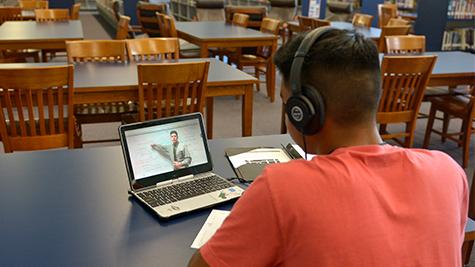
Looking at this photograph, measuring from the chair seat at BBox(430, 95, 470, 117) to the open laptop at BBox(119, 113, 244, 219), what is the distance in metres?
2.53

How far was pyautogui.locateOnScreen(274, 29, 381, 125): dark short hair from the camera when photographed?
85cm

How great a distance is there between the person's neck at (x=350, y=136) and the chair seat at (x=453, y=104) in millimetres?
2892

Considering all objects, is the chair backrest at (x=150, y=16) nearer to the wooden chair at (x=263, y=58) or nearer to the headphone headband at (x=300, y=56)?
the wooden chair at (x=263, y=58)

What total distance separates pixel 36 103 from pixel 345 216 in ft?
7.30

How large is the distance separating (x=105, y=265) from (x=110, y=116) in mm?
2216

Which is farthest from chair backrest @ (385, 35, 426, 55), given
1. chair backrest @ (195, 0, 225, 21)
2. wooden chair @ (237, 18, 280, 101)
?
chair backrest @ (195, 0, 225, 21)

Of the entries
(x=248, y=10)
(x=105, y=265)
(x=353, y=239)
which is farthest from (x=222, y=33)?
(x=353, y=239)

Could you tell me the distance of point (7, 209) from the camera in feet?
4.34

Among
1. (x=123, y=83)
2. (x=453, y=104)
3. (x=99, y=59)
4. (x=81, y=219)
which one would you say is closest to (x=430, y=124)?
(x=453, y=104)

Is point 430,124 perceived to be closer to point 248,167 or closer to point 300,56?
point 248,167

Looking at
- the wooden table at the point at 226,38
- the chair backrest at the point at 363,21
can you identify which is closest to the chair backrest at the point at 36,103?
the wooden table at the point at 226,38

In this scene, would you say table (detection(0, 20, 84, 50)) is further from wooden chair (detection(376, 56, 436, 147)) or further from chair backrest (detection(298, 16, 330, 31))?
wooden chair (detection(376, 56, 436, 147))

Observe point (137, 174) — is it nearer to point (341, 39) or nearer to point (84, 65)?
point (341, 39)

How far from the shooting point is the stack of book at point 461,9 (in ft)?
22.9
